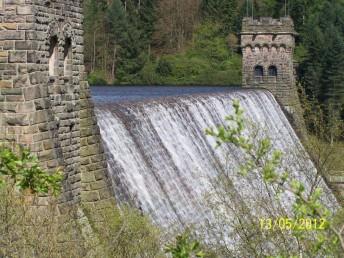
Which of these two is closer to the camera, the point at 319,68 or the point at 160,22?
the point at 319,68

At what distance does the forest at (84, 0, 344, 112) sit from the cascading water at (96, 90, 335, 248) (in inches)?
1638

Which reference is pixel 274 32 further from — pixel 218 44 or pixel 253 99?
pixel 218 44

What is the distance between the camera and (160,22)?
86812 millimetres

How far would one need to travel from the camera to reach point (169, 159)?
20469mm

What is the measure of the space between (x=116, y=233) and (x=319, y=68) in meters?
38.6

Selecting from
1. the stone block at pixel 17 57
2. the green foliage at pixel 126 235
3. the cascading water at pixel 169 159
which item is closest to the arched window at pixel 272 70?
the cascading water at pixel 169 159

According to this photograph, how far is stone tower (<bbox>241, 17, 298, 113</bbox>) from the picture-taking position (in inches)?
1762

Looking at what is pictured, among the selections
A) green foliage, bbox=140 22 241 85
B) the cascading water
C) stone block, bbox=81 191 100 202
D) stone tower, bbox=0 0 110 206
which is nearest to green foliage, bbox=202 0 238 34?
green foliage, bbox=140 22 241 85

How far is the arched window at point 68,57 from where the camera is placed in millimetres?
13371

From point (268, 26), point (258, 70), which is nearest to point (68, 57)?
point (258, 70)

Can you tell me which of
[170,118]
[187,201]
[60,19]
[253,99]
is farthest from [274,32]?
[60,19]

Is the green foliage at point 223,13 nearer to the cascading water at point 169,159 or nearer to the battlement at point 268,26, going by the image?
the battlement at point 268,26

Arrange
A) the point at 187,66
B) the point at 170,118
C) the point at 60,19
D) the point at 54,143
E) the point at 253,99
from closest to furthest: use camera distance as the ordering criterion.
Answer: the point at 54,143, the point at 60,19, the point at 170,118, the point at 253,99, the point at 187,66

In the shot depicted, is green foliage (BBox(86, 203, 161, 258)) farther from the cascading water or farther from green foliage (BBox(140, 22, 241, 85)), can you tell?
green foliage (BBox(140, 22, 241, 85))
